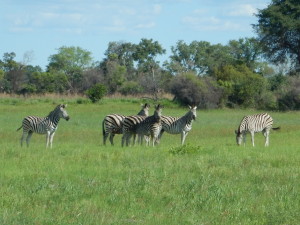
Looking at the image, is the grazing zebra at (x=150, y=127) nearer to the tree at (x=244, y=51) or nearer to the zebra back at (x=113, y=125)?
the zebra back at (x=113, y=125)

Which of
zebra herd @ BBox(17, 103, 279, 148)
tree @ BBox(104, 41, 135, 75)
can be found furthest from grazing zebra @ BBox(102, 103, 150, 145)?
tree @ BBox(104, 41, 135, 75)

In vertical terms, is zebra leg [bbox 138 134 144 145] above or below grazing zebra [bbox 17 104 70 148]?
below

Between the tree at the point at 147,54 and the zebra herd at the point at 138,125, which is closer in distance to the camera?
the zebra herd at the point at 138,125

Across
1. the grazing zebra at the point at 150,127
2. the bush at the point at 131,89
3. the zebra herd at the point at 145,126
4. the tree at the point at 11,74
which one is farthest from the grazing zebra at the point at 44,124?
the tree at the point at 11,74

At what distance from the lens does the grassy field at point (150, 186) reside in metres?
9.60

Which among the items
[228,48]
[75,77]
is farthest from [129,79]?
[228,48]

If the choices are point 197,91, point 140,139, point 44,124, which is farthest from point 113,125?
point 197,91

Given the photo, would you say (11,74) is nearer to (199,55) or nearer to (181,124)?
(199,55)

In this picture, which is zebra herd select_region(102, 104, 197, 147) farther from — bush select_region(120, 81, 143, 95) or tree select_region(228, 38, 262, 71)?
tree select_region(228, 38, 262, 71)

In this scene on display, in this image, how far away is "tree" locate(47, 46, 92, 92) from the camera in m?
86.9

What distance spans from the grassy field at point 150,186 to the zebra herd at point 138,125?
14.1 ft

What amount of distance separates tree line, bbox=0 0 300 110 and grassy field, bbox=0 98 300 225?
39786mm

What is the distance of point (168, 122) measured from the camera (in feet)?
81.1

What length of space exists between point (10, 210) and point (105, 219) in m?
1.52
